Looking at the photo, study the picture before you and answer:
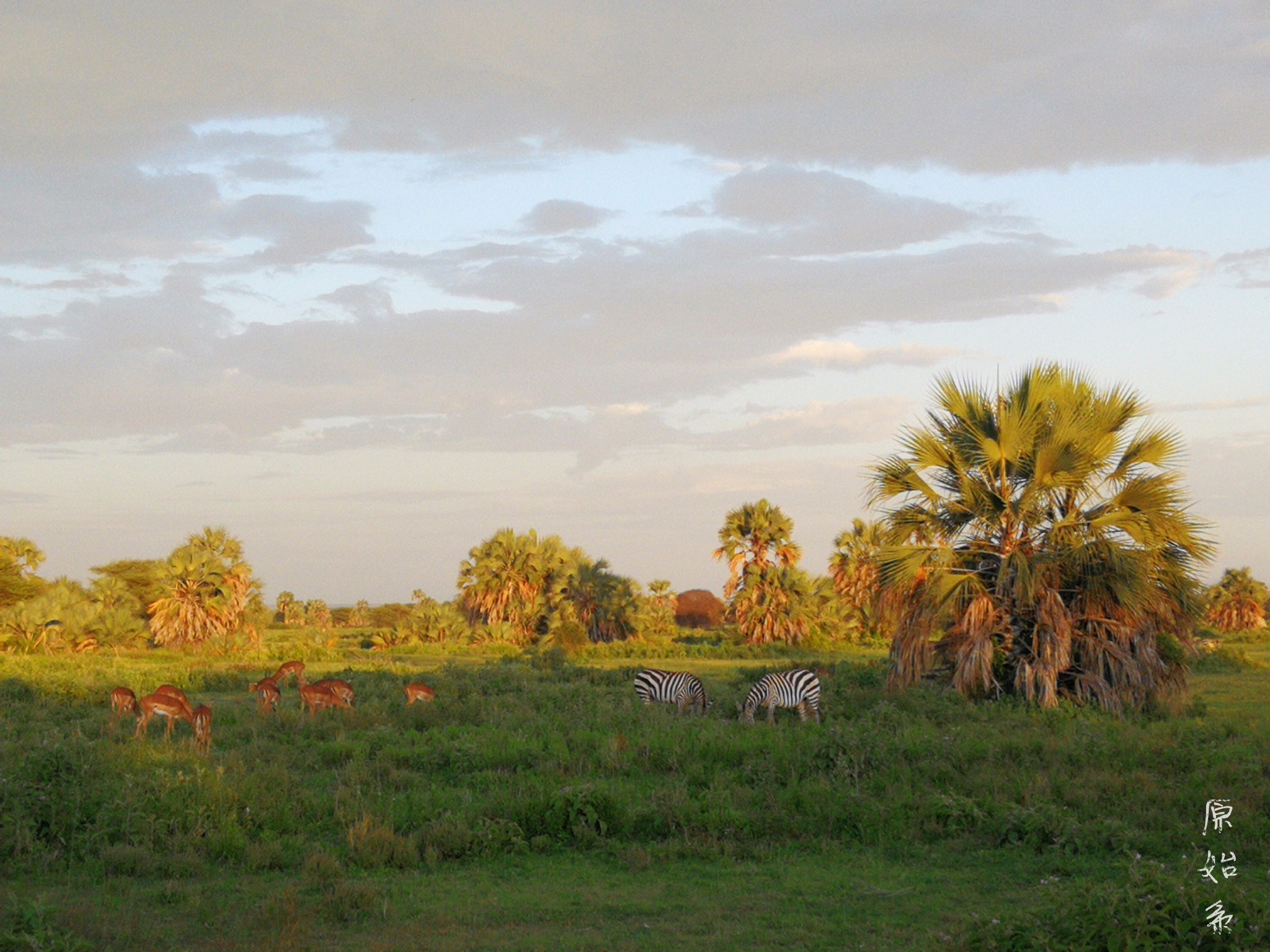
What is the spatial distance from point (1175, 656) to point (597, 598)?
3276 cm

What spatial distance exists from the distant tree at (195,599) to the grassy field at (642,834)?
21519mm

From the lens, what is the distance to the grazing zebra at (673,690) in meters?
19.1

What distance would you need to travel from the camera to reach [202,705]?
15.6 m

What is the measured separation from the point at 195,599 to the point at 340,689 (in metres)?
21.0

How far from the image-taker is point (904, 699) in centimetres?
1688

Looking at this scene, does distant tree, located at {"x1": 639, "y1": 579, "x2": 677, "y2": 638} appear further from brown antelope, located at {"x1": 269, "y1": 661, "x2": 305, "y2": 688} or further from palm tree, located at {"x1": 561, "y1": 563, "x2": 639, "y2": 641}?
brown antelope, located at {"x1": 269, "y1": 661, "x2": 305, "y2": 688}

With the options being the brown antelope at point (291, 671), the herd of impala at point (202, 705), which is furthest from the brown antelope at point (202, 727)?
the brown antelope at point (291, 671)

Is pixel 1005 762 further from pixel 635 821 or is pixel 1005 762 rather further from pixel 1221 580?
pixel 1221 580

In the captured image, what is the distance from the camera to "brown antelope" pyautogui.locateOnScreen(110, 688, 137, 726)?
16.3 meters

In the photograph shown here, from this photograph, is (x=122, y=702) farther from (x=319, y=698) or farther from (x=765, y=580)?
(x=765, y=580)

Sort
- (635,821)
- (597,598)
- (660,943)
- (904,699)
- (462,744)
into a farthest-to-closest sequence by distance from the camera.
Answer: (597,598)
(904,699)
(462,744)
(635,821)
(660,943)

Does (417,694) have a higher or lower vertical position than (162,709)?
lower

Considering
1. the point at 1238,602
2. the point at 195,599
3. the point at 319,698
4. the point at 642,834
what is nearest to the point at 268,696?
the point at 319,698

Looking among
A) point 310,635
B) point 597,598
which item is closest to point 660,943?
point 597,598
